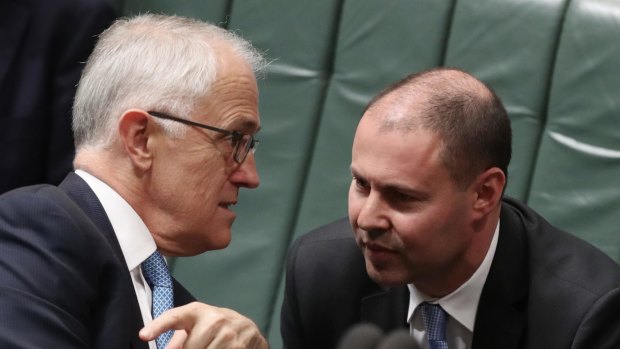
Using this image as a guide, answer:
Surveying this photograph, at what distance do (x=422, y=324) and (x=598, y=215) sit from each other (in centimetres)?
59

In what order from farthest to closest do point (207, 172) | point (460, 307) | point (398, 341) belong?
point (460, 307), point (207, 172), point (398, 341)

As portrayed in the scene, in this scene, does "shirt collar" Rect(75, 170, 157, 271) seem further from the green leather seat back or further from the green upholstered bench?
the green leather seat back

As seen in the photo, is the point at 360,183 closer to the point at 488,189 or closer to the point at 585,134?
the point at 488,189

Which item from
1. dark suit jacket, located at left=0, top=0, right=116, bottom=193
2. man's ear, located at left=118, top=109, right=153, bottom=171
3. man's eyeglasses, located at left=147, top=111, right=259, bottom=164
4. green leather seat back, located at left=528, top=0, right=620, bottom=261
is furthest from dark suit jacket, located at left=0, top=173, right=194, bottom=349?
green leather seat back, located at left=528, top=0, right=620, bottom=261

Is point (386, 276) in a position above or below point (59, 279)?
below

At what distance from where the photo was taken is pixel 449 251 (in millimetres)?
1765

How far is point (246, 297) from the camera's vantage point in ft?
8.18

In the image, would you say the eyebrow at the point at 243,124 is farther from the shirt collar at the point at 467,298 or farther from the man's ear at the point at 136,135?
the shirt collar at the point at 467,298

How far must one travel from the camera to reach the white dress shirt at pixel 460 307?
5.99 ft

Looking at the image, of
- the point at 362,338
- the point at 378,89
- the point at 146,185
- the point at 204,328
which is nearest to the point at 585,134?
the point at 378,89

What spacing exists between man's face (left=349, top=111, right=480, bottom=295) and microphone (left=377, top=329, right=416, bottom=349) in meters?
0.70

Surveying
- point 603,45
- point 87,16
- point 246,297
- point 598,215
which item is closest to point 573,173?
point 598,215

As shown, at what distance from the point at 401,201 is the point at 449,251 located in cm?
12

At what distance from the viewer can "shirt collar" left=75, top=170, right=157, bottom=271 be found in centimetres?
153
